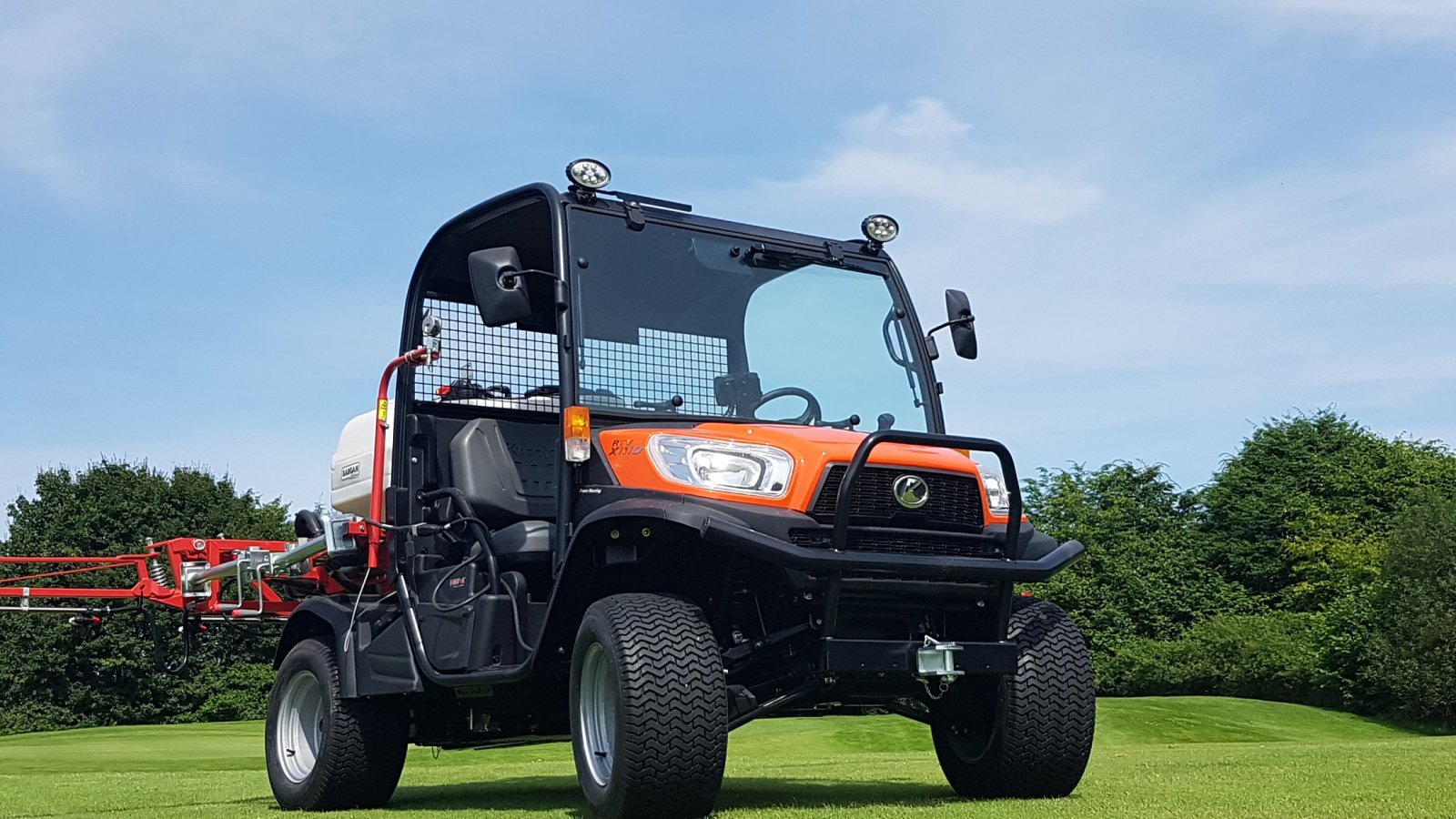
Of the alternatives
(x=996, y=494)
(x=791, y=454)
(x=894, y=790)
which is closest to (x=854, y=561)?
(x=791, y=454)

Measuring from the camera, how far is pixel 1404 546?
39156 mm

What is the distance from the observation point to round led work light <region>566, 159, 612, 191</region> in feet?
23.5

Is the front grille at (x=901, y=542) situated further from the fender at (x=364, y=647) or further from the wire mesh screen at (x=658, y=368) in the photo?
the fender at (x=364, y=647)

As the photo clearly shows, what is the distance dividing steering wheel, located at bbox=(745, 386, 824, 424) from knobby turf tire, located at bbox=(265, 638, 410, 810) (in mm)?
2813

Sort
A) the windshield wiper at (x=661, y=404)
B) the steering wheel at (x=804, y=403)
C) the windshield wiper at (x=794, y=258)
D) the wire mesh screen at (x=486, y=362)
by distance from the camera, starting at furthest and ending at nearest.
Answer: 1. the wire mesh screen at (x=486, y=362)
2. the windshield wiper at (x=794, y=258)
3. the steering wheel at (x=804, y=403)
4. the windshield wiper at (x=661, y=404)

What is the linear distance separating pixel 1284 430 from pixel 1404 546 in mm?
19010

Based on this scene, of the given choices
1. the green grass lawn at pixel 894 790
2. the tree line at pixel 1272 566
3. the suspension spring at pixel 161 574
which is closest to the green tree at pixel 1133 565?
the tree line at pixel 1272 566

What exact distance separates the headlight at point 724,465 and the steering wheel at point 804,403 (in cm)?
96

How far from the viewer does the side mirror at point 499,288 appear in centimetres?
649

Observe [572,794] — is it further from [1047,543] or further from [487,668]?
[1047,543]

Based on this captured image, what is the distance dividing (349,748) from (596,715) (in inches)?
98.0

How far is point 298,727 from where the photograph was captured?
8984 mm

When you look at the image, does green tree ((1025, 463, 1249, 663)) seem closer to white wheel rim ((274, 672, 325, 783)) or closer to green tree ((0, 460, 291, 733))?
green tree ((0, 460, 291, 733))

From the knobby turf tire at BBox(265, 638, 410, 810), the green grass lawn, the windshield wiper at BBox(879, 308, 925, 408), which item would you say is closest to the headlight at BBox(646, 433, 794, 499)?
the green grass lawn
